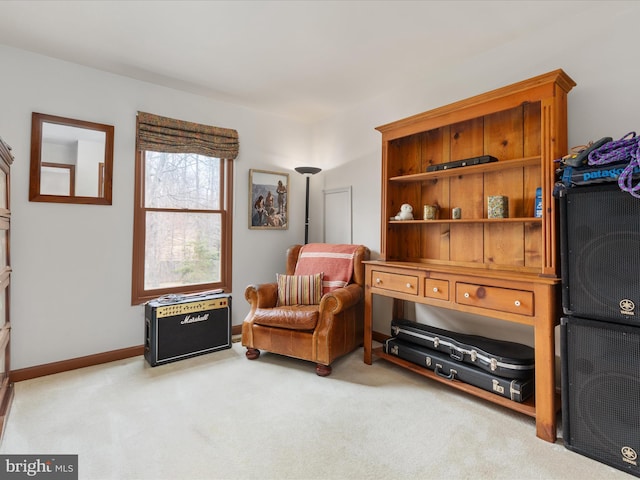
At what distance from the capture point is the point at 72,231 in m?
2.78

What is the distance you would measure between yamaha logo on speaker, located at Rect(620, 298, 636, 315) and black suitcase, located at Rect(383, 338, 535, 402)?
71cm

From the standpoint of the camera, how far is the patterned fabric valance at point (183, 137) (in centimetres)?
307

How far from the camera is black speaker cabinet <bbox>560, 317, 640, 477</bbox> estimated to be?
59.6 inches

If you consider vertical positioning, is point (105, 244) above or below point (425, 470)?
above

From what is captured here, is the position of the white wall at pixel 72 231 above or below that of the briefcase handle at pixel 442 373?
above

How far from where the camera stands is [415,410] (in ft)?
6.89

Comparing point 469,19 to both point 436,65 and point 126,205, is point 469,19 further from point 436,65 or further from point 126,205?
point 126,205

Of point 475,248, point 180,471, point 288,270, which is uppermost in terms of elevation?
point 475,248

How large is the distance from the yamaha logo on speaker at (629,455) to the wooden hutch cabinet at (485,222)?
0.29 m

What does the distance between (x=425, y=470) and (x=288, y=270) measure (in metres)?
2.45

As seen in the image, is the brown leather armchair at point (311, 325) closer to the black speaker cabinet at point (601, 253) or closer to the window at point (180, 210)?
the window at point (180, 210)

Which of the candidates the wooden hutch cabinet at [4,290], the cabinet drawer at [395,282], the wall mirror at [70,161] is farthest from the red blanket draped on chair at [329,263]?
the wooden hutch cabinet at [4,290]

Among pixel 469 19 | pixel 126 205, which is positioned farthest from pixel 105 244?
pixel 469 19

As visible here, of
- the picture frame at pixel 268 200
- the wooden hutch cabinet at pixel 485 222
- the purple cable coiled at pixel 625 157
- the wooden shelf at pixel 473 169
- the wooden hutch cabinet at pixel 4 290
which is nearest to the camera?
the purple cable coiled at pixel 625 157
